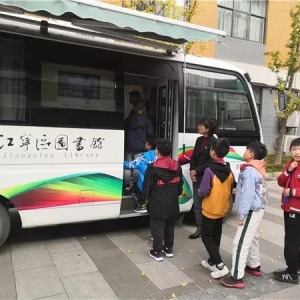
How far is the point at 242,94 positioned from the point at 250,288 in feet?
10.4

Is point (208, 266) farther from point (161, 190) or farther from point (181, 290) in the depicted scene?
point (161, 190)

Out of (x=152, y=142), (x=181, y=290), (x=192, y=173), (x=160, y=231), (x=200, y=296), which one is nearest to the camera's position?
(x=200, y=296)

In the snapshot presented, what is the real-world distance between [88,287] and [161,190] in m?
1.26

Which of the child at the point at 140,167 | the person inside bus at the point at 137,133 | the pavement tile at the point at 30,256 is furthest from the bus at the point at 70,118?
the person inside bus at the point at 137,133

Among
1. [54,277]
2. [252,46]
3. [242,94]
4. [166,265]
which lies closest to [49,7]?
[54,277]

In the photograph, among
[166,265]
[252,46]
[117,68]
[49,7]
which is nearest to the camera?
[49,7]

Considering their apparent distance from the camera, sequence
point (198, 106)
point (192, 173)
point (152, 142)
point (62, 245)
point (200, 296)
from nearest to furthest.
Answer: point (200, 296) < point (62, 245) < point (192, 173) < point (152, 142) < point (198, 106)

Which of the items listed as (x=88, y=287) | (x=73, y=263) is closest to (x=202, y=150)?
(x=73, y=263)

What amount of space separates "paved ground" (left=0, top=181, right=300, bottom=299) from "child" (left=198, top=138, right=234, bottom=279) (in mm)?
273

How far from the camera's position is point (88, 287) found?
3.38 m

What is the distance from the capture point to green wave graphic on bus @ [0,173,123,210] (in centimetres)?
401

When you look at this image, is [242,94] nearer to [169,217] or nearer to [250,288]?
[169,217]

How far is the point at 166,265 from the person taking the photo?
3936 millimetres

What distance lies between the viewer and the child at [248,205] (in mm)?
3307
